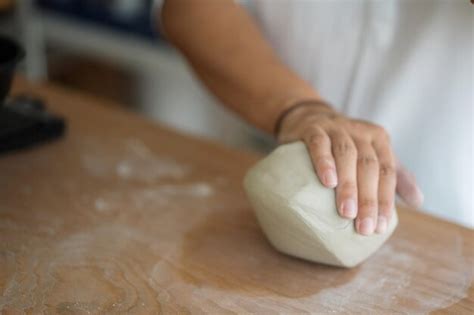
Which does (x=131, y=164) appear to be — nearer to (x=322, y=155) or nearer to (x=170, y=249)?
(x=170, y=249)

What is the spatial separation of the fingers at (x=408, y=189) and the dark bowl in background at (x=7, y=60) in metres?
0.54

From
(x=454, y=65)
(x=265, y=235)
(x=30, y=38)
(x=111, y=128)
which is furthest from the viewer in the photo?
(x=30, y=38)

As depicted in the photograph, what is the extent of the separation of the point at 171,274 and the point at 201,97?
1.86 metres

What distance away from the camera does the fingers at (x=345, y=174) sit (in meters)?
0.73

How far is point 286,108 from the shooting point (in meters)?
0.94

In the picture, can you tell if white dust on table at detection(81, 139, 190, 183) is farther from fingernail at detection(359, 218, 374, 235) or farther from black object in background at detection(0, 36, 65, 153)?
fingernail at detection(359, 218, 374, 235)

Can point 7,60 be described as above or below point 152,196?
above

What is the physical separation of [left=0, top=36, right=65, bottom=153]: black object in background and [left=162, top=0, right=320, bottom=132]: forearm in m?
0.26

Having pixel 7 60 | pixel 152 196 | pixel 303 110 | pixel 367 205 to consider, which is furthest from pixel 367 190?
pixel 7 60

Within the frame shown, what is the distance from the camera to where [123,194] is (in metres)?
0.92

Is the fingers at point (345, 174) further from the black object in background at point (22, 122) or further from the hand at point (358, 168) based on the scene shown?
the black object in background at point (22, 122)

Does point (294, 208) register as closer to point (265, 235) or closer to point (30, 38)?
point (265, 235)

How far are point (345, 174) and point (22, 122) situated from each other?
1.80 ft

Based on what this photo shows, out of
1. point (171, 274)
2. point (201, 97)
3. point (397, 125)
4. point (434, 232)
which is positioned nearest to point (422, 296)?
point (434, 232)
